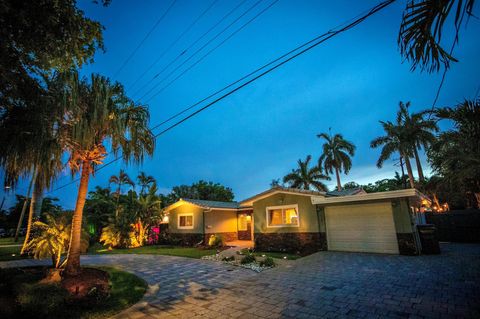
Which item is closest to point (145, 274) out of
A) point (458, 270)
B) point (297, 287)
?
point (297, 287)

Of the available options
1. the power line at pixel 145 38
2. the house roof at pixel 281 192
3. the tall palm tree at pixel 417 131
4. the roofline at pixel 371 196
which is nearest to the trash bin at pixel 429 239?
the roofline at pixel 371 196

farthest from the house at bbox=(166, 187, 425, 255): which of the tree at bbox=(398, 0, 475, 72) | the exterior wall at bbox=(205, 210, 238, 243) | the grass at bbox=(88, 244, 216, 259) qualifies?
the tree at bbox=(398, 0, 475, 72)

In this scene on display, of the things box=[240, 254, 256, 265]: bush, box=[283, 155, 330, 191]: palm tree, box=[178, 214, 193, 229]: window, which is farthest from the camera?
box=[283, 155, 330, 191]: palm tree

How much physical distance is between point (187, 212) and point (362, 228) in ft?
43.0

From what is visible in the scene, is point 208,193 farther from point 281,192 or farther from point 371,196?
point 371,196

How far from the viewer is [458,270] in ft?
23.2

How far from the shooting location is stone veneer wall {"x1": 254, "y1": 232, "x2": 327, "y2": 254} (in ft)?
41.1

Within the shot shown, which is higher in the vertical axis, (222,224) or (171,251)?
(222,224)

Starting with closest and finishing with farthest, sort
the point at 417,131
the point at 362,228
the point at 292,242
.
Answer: the point at 362,228 < the point at 292,242 < the point at 417,131

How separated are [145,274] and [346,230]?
9.93m

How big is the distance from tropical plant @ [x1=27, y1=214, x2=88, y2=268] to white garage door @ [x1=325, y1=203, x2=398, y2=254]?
1213cm

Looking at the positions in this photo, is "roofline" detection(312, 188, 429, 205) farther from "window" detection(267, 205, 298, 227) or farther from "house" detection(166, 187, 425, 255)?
"window" detection(267, 205, 298, 227)

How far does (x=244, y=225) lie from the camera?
20.7 meters

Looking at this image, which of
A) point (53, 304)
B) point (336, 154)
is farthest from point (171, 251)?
point (336, 154)
